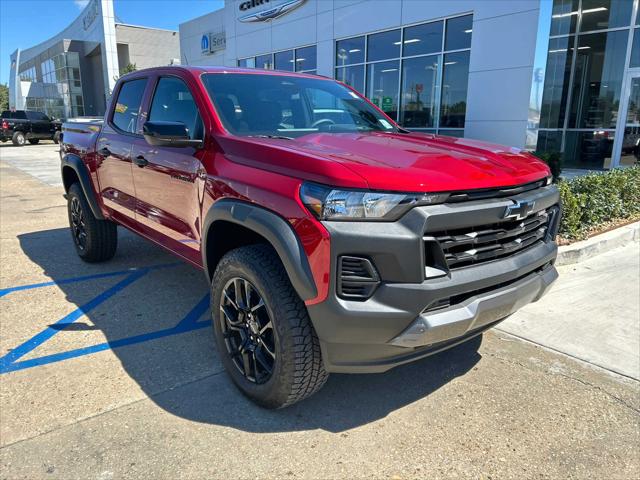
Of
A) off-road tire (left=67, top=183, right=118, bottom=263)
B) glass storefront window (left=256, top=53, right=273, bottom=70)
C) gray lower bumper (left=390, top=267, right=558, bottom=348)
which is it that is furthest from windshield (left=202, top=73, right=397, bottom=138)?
glass storefront window (left=256, top=53, right=273, bottom=70)

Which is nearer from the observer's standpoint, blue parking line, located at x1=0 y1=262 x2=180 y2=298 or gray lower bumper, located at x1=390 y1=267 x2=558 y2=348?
gray lower bumper, located at x1=390 y1=267 x2=558 y2=348

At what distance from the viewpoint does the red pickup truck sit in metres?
2.16

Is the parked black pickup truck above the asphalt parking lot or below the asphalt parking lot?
above

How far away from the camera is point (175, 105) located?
3578mm

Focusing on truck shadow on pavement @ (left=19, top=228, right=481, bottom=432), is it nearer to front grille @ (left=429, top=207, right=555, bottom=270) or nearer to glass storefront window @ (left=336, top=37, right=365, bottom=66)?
front grille @ (left=429, top=207, right=555, bottom=270)

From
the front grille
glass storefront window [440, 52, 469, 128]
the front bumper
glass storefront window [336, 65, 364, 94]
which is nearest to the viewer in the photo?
the front bumper

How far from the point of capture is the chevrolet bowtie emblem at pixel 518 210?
2.46 metres

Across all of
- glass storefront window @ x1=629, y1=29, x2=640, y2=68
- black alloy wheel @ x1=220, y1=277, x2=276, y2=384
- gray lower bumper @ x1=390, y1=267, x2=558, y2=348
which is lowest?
black alloy wheel @ x1=220, y1=277, x2=276, y2=384

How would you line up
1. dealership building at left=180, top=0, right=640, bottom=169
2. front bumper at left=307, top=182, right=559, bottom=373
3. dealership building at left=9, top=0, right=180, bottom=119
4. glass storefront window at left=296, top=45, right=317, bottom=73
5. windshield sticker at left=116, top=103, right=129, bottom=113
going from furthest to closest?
1. dealership building at left=9, top=0, right=180, bottom=119
2. glass storefront window at left=296, top=45, right=317, bottom=73
3. dealership building at left=180, top=0, right=640, bottom=169
4. windshield sticker at left=116, top=103, right=129, bottom=113
5. front bumper at left=307, top=182, right=559, bottom=373

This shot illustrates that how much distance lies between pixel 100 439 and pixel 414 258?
1.83 metres

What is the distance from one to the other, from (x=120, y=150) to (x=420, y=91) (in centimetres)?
1184

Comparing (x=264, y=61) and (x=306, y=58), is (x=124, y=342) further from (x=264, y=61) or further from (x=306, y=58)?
(x=264, y=61)

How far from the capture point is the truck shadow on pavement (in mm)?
2734

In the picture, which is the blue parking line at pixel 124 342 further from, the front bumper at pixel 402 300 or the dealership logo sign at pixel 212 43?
the dealership logo sign at pixel 212 43
